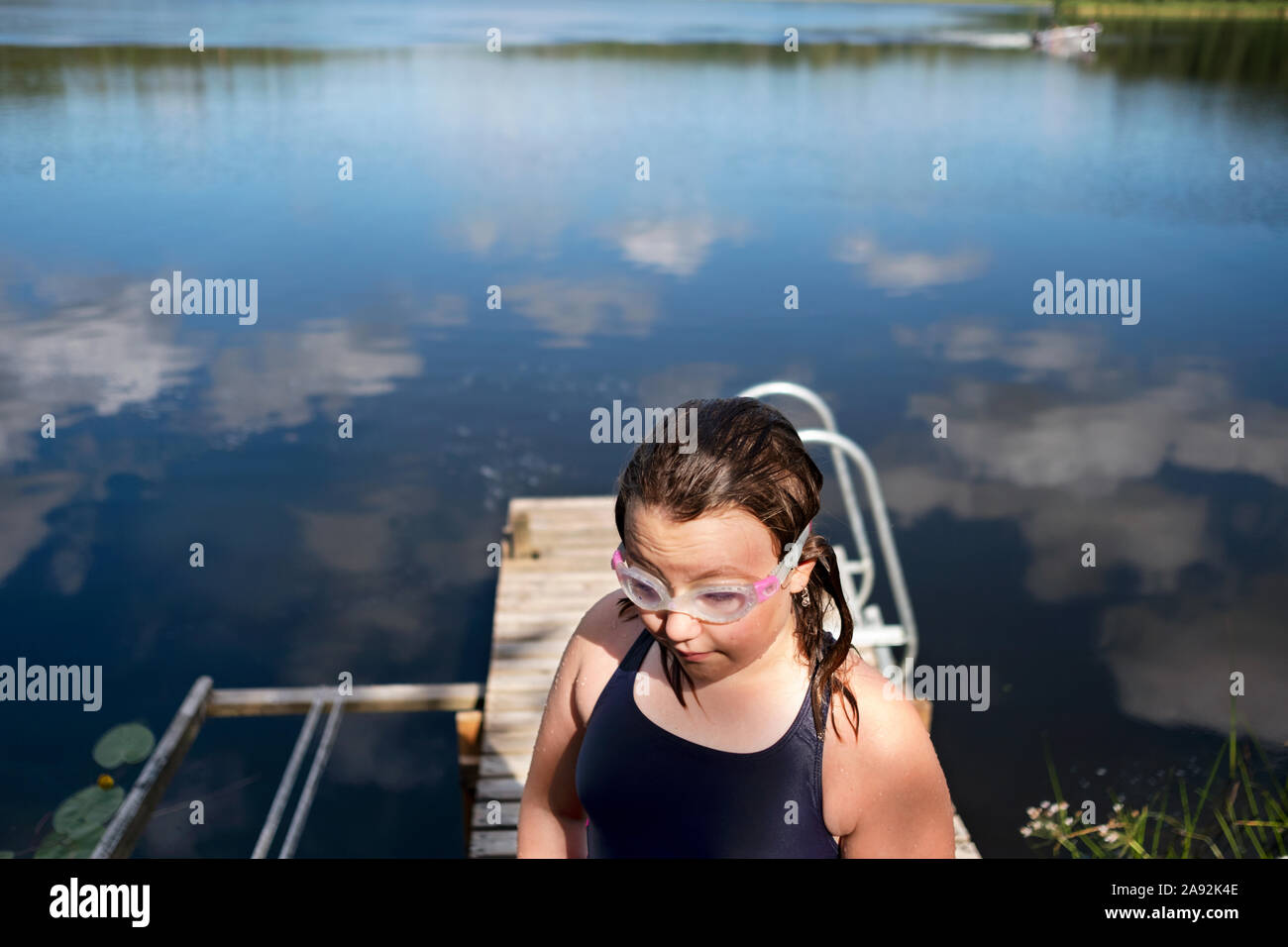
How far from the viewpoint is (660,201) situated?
24.8m

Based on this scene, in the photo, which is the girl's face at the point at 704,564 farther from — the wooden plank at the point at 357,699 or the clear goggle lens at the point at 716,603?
the wooden plank at the point at 357,699

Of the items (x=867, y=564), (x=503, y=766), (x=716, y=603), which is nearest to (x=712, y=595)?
(x=716, y=603)

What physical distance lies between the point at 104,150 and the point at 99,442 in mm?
16268

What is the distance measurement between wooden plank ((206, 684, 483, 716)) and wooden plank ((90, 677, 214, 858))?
0.15 m

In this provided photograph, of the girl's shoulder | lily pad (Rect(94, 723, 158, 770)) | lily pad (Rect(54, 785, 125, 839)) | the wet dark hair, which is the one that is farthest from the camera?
lily pad (Rect(94, 723, 158, 770))

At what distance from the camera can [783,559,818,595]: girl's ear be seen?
79.4 inches

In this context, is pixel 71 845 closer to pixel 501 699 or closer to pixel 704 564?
pixel 501 699

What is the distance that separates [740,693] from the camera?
206 centimetres

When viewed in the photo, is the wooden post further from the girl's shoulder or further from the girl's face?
the girl's face

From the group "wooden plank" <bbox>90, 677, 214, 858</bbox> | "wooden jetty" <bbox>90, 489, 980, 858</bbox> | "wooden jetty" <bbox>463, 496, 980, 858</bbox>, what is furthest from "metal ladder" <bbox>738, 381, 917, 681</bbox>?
"wooden plank" <bbox>90, 677, 214, 858</bbox>

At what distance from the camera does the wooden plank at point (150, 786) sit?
5.21 metres

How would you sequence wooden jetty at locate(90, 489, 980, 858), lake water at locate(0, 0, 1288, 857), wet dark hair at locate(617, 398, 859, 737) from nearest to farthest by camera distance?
wet dark hair at locate(617, 398, 859, 737) < wooden jetty at locate(90, 489, 980, 858) < lake water at locate(0, 0, 1288, 857)

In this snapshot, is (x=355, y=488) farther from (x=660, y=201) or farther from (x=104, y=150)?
(x=104, y=150)
